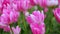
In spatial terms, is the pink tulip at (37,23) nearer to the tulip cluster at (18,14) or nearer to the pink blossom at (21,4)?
the tulip cluster at (18,14)

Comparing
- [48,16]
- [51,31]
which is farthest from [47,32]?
[48,16]

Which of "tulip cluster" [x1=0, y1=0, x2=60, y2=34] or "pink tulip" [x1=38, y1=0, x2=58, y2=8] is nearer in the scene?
"tulip cluster" [x1=0, y1=0, x2=60, y2=34]

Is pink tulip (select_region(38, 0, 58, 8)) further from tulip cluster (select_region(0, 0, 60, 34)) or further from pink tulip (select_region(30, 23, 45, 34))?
pink tulip (select_region(30, 23, 45, 34))

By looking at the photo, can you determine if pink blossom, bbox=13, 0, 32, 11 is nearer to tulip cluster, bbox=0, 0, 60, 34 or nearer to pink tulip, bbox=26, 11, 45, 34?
tulip cluster, bbox=0, 0, 60, 34

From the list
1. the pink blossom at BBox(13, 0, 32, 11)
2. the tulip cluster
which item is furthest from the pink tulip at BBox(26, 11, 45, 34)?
the pink blossom at BBox(13, 0, 32, 11)

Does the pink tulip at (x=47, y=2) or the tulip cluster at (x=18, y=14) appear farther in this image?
the pink tulip at (x=47, y=2)

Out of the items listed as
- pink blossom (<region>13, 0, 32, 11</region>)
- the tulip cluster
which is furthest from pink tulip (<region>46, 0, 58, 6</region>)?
pink blossom (<region>13, 0, 32, 11</region>)

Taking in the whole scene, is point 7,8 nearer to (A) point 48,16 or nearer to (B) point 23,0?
(B) point 23,0

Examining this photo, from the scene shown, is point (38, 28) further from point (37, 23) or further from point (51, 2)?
point (51, 2)

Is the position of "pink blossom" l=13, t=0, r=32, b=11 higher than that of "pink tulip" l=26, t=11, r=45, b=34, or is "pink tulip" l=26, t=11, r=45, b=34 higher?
"pink blossom" l=13, t=0, r=32, b=11

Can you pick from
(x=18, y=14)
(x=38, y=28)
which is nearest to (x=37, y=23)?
(x=38, y=28)

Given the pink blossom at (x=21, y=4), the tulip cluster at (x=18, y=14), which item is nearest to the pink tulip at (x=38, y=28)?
the tulip cluster at (x=18, y=14)

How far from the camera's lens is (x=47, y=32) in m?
1.06

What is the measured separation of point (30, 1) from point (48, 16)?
0.15m
